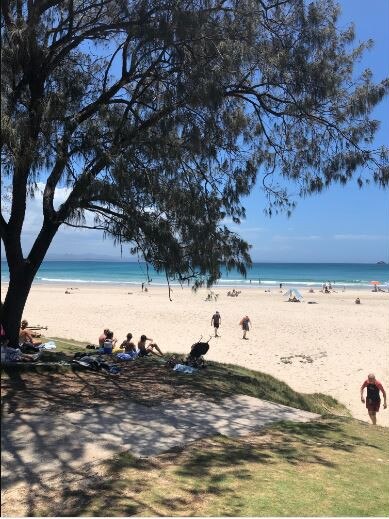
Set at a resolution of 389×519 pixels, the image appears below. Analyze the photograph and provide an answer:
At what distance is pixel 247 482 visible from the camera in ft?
13.5

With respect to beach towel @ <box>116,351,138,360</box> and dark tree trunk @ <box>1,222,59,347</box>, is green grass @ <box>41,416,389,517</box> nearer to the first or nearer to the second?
dark tree trunk @ <box>1,222,59,347</box>

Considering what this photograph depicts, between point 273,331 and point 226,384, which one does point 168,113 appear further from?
point 273,331

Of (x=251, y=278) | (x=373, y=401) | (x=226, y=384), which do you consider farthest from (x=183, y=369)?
(x=251, y=278)

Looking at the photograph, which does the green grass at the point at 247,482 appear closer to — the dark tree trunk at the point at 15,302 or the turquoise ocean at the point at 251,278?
the dark tree trunk at the point at 15,302

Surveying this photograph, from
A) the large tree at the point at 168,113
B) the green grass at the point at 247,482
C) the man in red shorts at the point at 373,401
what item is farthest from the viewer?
the man in red shorts at the point at 373,401

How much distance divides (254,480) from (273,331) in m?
18.6

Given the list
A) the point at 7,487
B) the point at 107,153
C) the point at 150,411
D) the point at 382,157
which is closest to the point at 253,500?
the point at 7,487

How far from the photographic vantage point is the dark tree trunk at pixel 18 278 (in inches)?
325

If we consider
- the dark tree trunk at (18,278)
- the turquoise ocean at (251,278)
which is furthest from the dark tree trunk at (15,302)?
the turquoise ocean at (251,278)

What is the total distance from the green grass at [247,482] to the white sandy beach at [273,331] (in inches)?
247

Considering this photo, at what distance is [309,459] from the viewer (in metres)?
4.98

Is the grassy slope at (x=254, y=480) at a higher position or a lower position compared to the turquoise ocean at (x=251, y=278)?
lower

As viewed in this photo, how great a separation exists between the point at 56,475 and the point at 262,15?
6440 mm

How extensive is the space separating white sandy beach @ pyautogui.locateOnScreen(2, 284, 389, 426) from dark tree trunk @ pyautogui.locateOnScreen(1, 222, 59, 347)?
6897 mm
